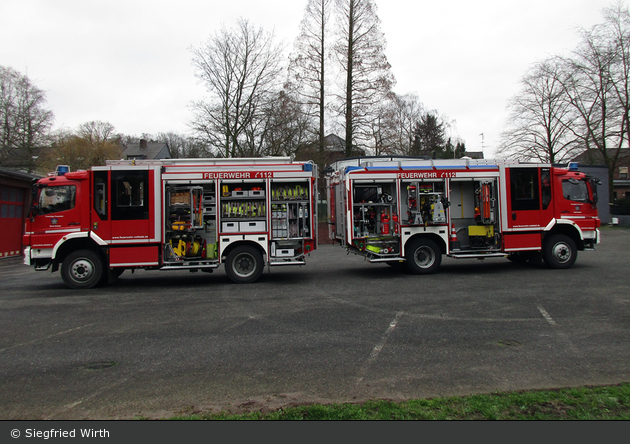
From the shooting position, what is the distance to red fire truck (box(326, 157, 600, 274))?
1145 centimetres

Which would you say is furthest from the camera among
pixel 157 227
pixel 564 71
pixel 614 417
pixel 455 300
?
pixel 564 71

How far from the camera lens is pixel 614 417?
350 centimetres

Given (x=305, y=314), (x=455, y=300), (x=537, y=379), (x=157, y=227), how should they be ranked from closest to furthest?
(x=537, y=379), (x=305, y=314), (x=455, y=300), (x=157, y=227)

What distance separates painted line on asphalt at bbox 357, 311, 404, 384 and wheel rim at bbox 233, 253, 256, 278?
4703 mm

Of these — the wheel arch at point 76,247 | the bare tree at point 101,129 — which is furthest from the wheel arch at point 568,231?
the bare tree at point 101,129

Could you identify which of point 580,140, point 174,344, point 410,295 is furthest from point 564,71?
point 174,344

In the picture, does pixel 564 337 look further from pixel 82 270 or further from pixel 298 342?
pixel 82 270

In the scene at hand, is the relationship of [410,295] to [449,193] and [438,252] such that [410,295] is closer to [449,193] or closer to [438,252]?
[438,252]

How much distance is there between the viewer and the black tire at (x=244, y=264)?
1076 cm

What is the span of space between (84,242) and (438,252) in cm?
926

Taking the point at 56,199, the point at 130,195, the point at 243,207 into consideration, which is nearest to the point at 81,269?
the point at 56,199

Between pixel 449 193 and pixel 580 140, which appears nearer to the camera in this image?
pixel 449 193

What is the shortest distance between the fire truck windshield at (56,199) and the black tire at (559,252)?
42.0 feet

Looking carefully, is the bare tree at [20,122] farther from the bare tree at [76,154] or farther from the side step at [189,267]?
the side step at [189,267]
